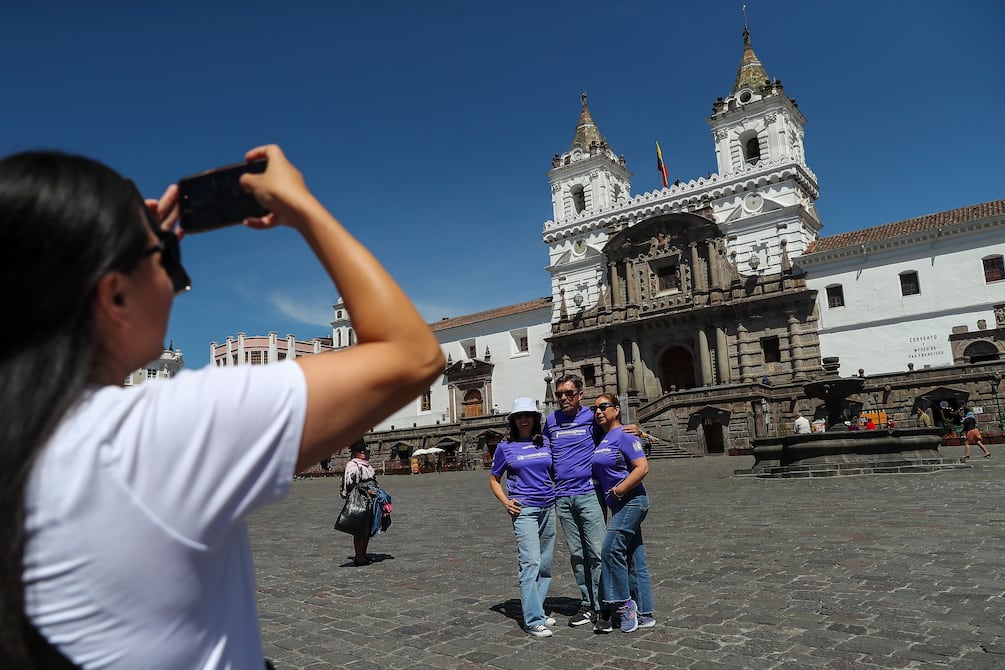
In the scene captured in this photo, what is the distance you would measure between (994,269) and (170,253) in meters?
35.9

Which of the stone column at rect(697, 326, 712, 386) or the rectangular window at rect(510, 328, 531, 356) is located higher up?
the rectangular window at rect(510, 328, 531, 356)

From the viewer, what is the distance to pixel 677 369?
125 feet

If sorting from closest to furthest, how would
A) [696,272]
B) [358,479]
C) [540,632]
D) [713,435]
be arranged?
[540,632]
[358,479]
[713,435]
[696,272]

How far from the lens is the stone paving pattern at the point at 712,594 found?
4.50m

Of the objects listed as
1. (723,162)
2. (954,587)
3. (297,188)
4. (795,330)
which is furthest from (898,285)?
(297,188)

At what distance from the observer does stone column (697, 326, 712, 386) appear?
117 feet

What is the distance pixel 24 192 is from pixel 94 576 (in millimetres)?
517

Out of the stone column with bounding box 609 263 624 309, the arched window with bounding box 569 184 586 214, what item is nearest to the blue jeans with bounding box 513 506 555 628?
the stone column with bounding box 609 263 624 309

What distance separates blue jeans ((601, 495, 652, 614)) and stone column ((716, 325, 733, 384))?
3087 centimetres

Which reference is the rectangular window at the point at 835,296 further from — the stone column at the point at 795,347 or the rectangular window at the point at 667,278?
the rectangular window at the point at 667,278

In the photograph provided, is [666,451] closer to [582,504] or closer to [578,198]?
[578,198]

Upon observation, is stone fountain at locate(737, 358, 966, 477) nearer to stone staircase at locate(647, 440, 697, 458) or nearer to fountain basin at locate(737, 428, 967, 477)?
fountain basin at locate(737, 428, 967, 477)

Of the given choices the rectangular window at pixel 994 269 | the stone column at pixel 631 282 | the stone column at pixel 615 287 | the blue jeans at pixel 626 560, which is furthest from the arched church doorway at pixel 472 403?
the blue jeans at pixel 626 560

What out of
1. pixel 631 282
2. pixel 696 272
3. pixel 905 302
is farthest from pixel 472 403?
pixel 905 302
